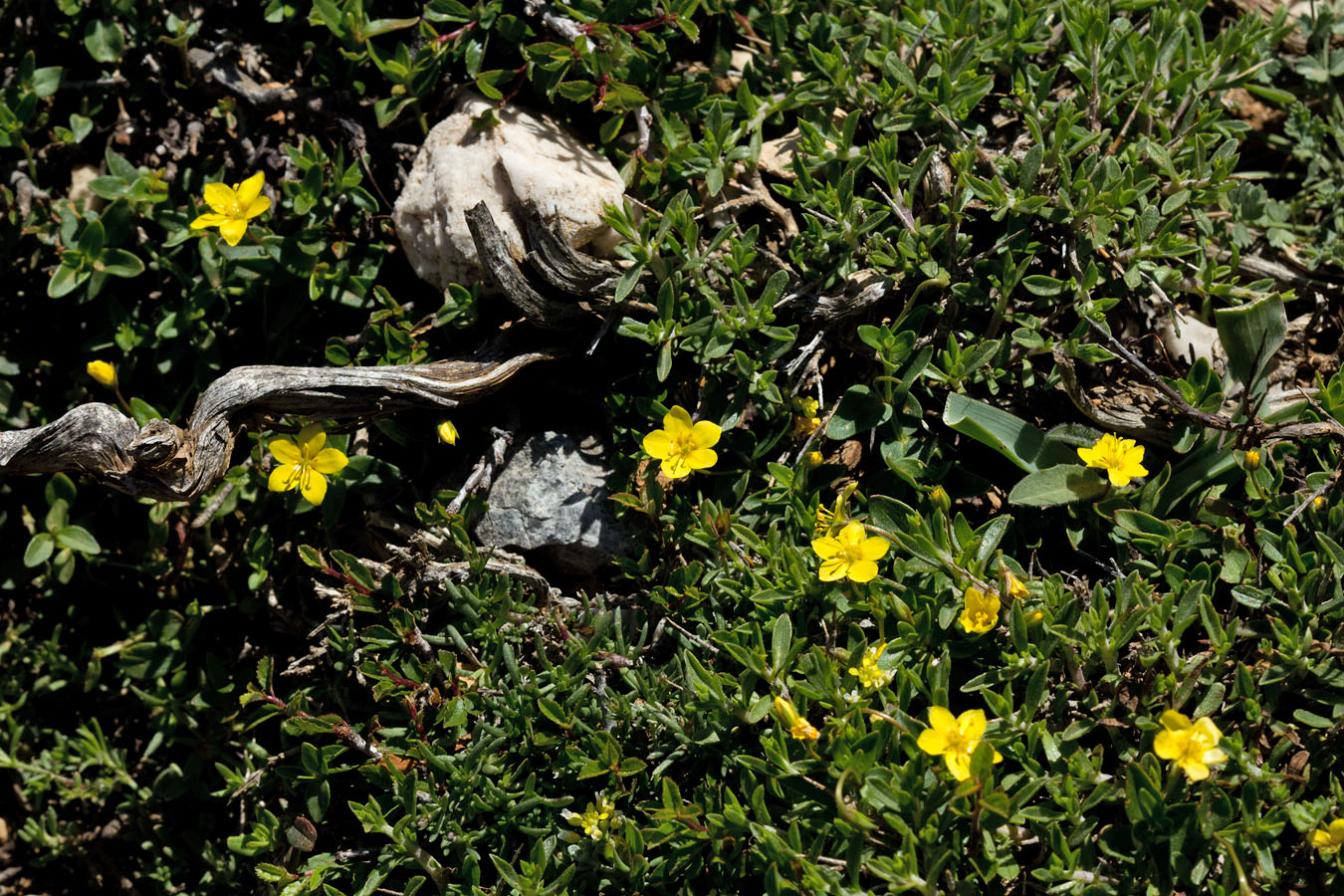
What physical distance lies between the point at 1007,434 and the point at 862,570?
75 cm

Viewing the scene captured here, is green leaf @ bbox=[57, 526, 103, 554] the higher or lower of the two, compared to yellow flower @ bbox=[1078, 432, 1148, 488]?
lower

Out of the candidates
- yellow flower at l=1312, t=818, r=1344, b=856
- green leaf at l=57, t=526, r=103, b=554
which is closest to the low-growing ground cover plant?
yellow flower at l=1312, t=818, r=1344, b=856

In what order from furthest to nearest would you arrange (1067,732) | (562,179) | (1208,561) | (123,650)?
1. (123,650)
2. (562,179)
3. (1208,561)
4. (1067,732)

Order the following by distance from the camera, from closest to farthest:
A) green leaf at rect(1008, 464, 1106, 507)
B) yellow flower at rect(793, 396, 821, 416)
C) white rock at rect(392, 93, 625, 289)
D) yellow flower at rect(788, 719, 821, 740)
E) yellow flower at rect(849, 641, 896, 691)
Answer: yellow flower at rect(788, 719, 821, 740) < yellow flower at rect(849, 641, 896, 691) < green leaf at rect(1008, 464, 1106, 507) < yellow flower at rect(793, 396, 821, 416) < white rock at rect(392, 93, 625, 289)

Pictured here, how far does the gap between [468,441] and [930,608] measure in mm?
1648

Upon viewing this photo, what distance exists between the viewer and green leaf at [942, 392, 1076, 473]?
10.8 feet

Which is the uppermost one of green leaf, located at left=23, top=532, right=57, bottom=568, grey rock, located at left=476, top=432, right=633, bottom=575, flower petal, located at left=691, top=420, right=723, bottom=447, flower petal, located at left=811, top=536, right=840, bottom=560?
flower petal, located at left=691, top=420, right=723, bottom=447

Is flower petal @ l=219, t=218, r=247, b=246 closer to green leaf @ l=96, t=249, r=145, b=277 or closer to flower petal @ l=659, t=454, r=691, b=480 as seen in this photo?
green leaf @ l=96, t=249, r=145, b=277

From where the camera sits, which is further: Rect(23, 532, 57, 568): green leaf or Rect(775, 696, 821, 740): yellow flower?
Rect(23, 532, 57, 568): green leaf

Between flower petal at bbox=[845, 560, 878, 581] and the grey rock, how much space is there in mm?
862

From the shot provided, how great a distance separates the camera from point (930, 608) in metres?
2.99

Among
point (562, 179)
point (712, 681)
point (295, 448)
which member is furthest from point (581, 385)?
point (712, 681)

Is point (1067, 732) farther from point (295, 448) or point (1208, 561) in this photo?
point (295, 448)

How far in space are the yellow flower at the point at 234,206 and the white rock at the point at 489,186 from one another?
463 millimetres
